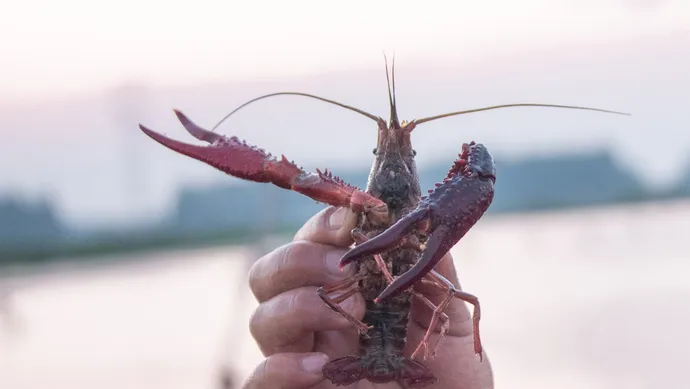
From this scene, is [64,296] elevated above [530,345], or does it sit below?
below

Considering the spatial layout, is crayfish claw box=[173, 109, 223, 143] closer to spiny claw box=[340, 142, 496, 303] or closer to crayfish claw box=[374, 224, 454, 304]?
spiny claw box=[340, 142, 496, 303]

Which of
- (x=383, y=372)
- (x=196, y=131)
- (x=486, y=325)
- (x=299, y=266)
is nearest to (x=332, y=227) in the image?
(x=299, y=266)

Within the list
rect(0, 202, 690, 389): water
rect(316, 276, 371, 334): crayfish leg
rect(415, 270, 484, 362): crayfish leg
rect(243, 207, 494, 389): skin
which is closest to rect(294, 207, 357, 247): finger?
rect(243, 207, 494, 389): skin

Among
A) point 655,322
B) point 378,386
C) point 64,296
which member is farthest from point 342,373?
point 64,296

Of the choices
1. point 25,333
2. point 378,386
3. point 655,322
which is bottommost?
point 25,333

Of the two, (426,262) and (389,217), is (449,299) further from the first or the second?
(426,262)

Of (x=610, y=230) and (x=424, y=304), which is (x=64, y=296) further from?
(x=610, y=230)

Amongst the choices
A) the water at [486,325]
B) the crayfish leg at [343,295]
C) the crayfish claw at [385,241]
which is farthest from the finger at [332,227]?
the water at [486,325]
